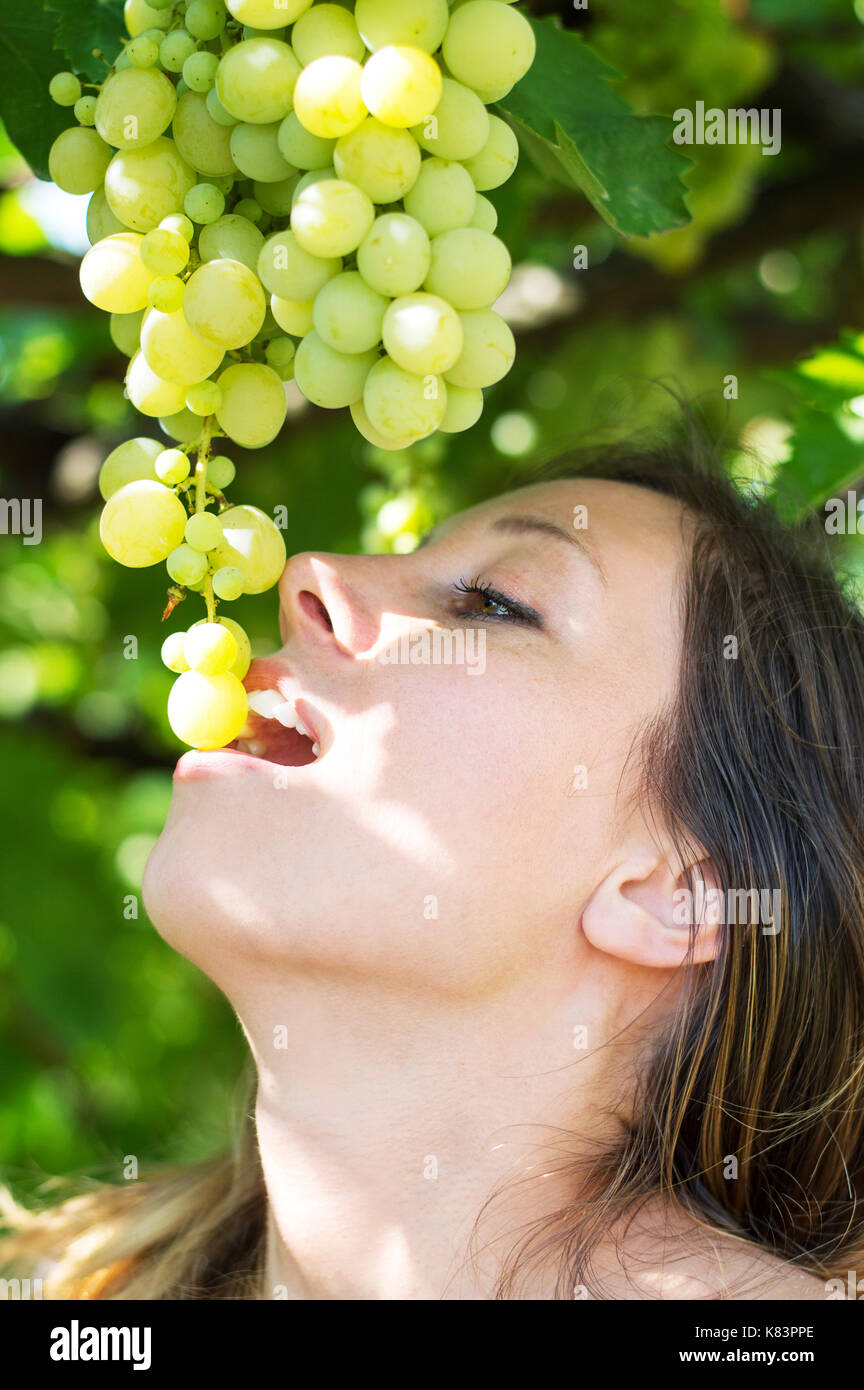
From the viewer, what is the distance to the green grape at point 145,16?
34.5 inches

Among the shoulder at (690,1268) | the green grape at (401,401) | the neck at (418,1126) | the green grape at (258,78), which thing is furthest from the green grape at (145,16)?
the shoulder at (690,1268)

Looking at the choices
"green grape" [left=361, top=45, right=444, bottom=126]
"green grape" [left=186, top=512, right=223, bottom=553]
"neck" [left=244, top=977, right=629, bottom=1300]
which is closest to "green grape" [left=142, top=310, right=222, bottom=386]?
"green grape" [left=186, top=512, right=223, bottom=553]

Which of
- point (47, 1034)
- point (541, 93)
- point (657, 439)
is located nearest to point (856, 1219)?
point (657, 439)

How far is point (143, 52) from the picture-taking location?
2.80ft

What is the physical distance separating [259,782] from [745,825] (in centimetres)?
54

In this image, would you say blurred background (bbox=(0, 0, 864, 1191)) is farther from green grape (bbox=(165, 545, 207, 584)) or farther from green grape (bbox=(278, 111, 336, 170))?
green grape (bbox=(165, 545, 207, 584))

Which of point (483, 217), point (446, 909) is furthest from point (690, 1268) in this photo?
point (483, 217)

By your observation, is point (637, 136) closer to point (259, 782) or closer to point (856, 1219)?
point (259, 782)

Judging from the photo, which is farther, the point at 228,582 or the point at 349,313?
the point at 228,582

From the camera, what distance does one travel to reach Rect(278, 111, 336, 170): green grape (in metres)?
0.81

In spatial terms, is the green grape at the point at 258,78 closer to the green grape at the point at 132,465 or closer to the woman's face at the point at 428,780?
the green grape at the point at 132,465

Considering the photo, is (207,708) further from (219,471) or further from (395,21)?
(395,21)

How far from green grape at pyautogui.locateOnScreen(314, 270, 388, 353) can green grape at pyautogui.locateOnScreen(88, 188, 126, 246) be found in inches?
8.6

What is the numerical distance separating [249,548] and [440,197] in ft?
0.98
